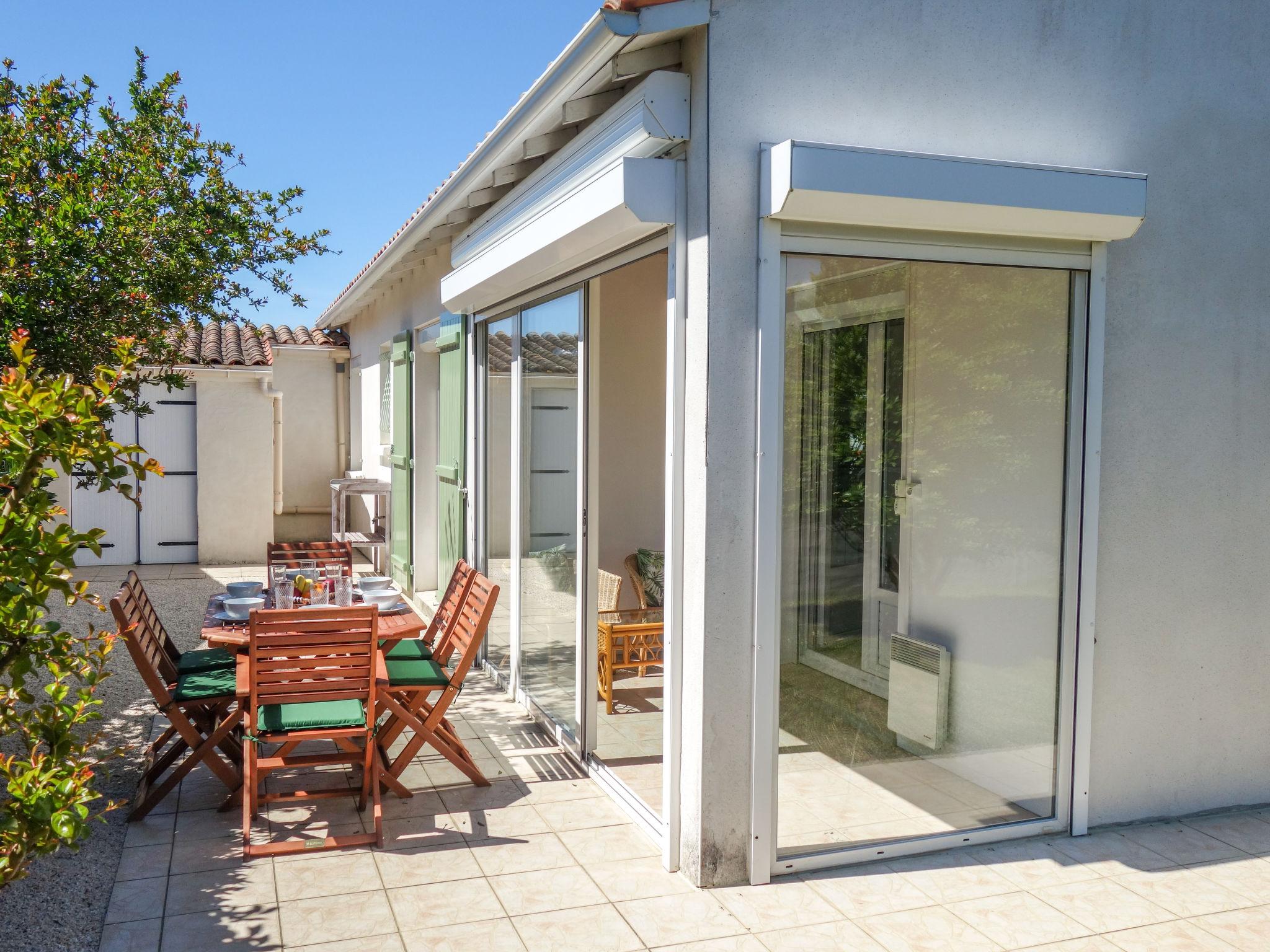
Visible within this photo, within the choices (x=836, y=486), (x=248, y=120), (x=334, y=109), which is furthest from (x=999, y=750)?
(x=248, y=120)

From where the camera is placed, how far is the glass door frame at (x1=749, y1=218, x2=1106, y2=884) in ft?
12.6

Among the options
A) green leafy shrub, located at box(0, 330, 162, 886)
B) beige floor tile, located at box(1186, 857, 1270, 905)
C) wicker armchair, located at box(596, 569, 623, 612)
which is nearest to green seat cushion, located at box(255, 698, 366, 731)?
green leafy shrub, located at box(0, 330, 162, 886)

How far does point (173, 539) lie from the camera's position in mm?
12398

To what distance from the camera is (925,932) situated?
361 cm

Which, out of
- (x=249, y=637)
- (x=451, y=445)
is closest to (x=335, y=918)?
(x=249, y=637)

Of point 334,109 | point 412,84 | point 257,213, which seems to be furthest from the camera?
point 334,109

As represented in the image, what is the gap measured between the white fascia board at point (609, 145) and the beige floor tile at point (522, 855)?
9.02 feet

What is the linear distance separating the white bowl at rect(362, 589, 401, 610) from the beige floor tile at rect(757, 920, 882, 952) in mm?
2618

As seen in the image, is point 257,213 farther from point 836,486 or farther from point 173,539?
point 173,539

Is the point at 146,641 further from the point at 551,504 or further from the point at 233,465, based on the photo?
the point at 233,465

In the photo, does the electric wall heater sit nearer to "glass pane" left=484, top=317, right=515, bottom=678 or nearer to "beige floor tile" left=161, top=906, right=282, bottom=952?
"beige floor tile" left=161, top=906, right=282, bottom=952

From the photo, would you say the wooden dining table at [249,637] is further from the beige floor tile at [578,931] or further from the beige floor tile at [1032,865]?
the beige floor tile at [1032,865]

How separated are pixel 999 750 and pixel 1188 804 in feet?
3.51

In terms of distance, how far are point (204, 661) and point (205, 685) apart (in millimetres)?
421
